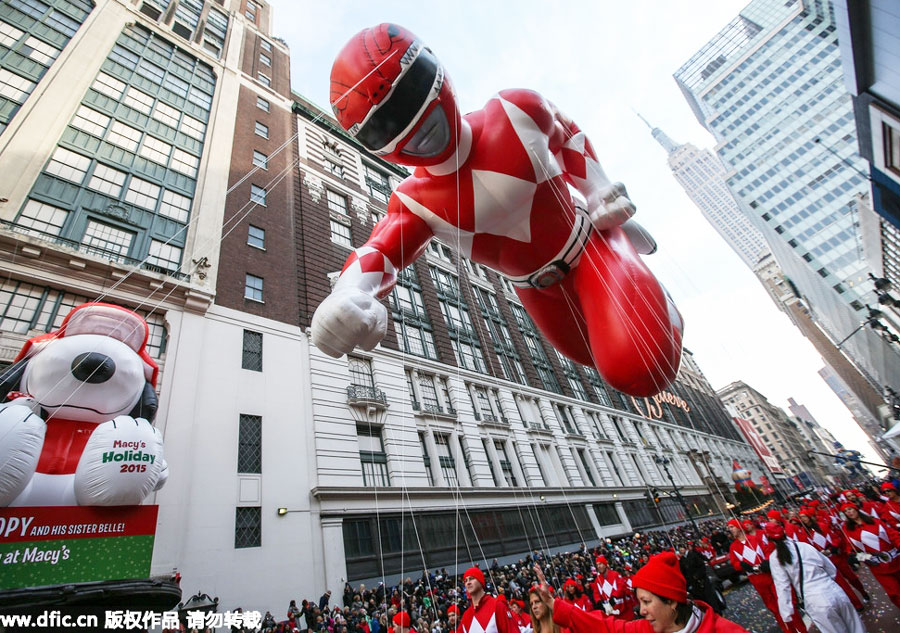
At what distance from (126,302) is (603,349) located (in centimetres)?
1290

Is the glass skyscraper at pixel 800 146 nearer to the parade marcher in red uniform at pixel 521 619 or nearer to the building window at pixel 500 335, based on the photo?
the building window at pixel 500 335

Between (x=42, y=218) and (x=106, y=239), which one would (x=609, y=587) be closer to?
(x=106, y=239)

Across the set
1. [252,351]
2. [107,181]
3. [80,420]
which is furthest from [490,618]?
[107,181]

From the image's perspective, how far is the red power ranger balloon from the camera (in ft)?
8.02

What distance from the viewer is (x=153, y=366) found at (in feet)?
20.1

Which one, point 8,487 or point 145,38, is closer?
point 8,487

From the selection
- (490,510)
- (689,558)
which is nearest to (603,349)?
(689,558)

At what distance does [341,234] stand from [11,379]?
14.9m

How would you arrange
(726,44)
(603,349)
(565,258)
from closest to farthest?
(603,349) → (565,258) → (726,44)

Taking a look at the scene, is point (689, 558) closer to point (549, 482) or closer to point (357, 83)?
point (357, 83)

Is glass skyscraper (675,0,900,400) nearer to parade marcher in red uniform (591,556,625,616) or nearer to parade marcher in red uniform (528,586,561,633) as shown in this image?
parade marcher in red uniform (591,556,625,616)

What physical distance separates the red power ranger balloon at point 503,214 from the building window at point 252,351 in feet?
34.6

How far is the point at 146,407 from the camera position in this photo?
5816mm

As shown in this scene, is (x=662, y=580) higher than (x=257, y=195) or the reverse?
the reverse
